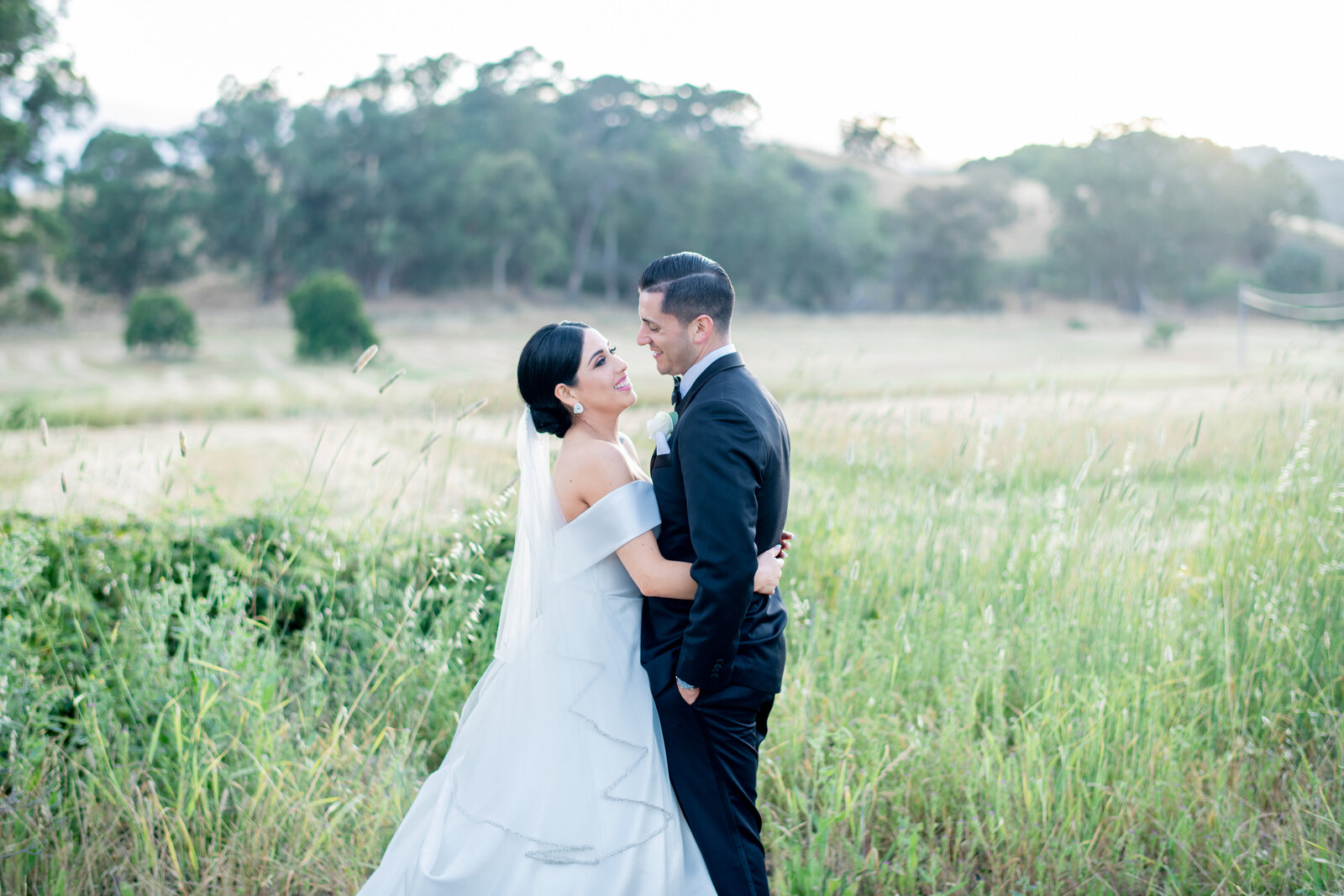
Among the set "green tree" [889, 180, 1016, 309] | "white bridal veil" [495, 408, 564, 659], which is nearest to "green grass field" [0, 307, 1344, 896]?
"white bridal veil" [495, 408, 564, 659]

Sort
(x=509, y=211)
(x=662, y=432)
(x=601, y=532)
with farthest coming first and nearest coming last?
(x=509, y=211) < (x=662, y=432) < (x=601, y=532)

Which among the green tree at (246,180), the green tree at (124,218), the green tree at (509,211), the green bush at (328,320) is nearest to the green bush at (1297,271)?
the green tree at (509,211)

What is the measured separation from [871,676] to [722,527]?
2137mm

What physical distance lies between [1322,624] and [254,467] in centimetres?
1154

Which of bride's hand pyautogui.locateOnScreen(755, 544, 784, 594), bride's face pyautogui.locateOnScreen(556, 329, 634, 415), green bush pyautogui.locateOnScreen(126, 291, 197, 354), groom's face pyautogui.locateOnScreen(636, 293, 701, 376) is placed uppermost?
groom's face pyautogui.locateOnScreen(636, 293, 701, 376)

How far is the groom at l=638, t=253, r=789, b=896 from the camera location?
2352 millimetres

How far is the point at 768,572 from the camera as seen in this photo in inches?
97.2

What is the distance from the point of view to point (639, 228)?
54.7 metres

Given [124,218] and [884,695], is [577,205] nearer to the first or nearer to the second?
[124,218]

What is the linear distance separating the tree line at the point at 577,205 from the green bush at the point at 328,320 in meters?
10.5

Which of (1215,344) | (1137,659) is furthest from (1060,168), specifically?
(1137,659)

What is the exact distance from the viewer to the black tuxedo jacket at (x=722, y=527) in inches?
88.4

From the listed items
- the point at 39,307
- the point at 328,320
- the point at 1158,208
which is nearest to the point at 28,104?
the point at 39,307

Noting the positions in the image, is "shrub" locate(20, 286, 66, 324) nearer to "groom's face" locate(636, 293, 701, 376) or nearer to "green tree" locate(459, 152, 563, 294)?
"green tree" locate(459, 152, 563, 294)
